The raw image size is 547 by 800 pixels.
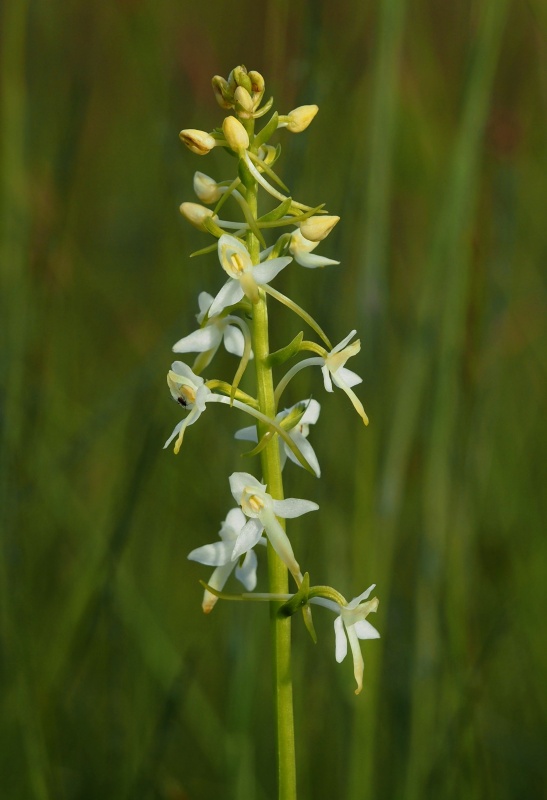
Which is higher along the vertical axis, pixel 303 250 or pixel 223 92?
pixel 223 92

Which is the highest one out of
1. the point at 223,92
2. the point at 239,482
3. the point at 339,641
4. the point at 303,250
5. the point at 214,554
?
the point at 223,92

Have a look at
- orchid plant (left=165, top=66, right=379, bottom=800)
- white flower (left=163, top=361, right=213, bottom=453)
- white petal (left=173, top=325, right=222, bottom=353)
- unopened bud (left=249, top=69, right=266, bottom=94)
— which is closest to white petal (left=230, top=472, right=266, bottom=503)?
orchid plant (left=165, top=66, right=379, bottom=800)

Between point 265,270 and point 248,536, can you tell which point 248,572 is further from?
point 265,270

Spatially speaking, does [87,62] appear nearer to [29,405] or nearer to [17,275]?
[17,275]

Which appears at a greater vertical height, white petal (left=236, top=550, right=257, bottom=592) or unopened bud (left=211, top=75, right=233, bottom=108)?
unopened bud (left=211, top=75, right=233, bottom=108)

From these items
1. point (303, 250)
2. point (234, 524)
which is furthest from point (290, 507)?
point (303, 250)

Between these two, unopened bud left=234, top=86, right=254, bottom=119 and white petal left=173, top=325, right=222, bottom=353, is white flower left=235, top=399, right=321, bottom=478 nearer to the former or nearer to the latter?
white petal left=173, top=325, right=222, bottom=353

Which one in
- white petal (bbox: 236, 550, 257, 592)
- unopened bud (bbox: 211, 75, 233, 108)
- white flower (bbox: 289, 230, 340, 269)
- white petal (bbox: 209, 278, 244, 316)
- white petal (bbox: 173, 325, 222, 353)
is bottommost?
white petal (bbox: 236, 550, 257, 592)
